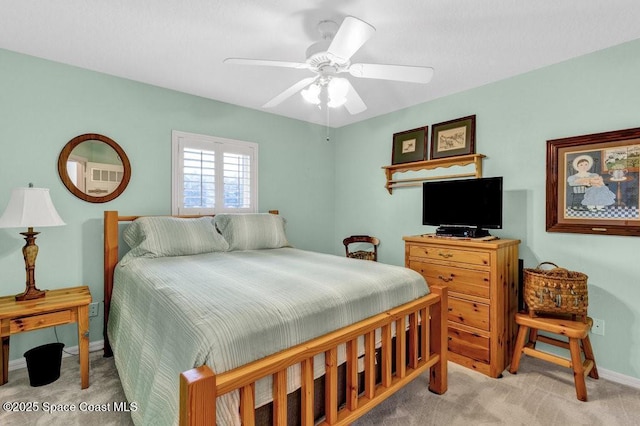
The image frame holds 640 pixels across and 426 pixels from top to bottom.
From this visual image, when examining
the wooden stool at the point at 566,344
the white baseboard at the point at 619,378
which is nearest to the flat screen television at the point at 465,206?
the wooden stool at the point at 566,344

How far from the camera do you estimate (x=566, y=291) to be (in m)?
2.08

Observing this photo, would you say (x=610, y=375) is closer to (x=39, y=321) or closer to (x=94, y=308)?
(x=39, y=321)

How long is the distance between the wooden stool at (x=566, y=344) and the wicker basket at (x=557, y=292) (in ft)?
0.26

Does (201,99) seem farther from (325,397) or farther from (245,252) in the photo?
(325,397)

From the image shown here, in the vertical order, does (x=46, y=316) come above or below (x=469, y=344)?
above

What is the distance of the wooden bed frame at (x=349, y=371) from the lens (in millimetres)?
1008

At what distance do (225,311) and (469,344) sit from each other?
2017 mm

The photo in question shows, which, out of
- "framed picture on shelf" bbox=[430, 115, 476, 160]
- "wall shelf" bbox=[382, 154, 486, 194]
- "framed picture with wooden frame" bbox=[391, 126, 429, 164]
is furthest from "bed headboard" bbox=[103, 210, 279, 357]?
"framed picture on shelf" bbox=[430, 115, 476, 160]

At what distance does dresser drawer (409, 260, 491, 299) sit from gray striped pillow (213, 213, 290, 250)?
134cm

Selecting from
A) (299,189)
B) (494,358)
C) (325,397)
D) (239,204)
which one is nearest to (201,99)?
(239,204)

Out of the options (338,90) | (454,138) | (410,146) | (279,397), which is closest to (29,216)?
(279,397)

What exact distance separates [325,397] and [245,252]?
5.37 feet

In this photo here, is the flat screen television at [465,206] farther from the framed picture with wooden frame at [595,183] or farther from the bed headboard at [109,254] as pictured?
the bed headboard at [109,254]

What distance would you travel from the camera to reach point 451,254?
2.55 metres
